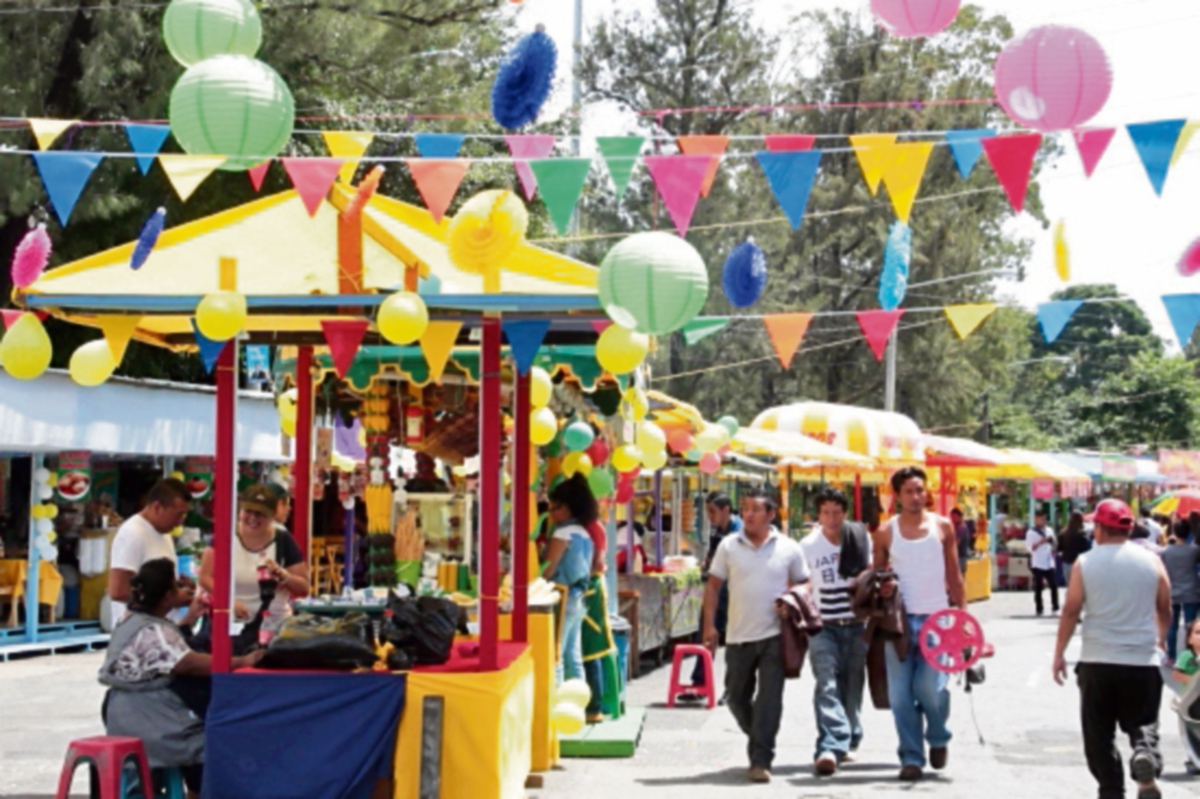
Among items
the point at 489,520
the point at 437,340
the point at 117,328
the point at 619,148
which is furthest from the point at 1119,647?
the point at 117,328

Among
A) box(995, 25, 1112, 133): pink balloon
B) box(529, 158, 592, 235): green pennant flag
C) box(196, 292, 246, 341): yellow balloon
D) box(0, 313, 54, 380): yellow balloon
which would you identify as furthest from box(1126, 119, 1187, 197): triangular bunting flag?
box(0, 313, 54, 380): yellow balloon

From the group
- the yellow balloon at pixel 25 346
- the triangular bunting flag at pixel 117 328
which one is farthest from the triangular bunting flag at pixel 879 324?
the yellow balloon at pixel 25 346

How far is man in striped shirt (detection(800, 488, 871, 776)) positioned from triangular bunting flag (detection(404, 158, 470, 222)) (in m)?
3.85

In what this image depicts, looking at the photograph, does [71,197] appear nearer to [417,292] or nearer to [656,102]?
[417,292]

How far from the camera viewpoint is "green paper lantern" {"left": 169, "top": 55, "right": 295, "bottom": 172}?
7457 mm

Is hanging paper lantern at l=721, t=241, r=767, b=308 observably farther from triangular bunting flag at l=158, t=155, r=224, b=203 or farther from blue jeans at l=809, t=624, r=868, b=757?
triangular bunting flag at l=158, t=155, r=224, b=203

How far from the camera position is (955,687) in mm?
16531

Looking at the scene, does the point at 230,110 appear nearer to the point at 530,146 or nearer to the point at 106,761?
the point at 530,146

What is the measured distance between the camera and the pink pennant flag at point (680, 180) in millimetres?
→ 8930

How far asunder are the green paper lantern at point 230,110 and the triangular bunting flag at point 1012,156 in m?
3.60

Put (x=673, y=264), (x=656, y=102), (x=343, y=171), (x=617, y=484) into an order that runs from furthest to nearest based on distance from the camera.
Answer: (x=656, y=102) → (x=617, y=484) → (x=343, y=171) → (x=673, y=264)

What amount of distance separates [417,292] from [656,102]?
34341 mm

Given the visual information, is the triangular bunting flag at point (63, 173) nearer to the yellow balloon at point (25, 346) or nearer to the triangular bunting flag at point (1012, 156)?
the yellow balloon at point (25, 346)

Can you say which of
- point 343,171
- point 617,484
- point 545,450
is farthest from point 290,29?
point 343,171
